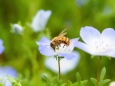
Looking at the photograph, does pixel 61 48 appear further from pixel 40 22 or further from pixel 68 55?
pixel 40 22

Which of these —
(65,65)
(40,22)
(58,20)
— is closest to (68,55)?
(40,22)

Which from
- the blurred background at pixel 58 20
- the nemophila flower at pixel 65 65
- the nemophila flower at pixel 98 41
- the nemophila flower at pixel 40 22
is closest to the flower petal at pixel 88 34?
the nemophila flower at pixel 98 41

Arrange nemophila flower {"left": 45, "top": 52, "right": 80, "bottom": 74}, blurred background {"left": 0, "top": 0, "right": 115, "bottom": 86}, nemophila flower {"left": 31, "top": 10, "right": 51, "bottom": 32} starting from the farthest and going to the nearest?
blurred background {"left": 0, "top": 0, "right": 115, "bottom": 86} → nemophila flower {"left": 45, "top": 52, "right": 80, "bottom": 74} → nemophila flower {"left": 31, "top": 10, "right": 51, "bottom": 32}

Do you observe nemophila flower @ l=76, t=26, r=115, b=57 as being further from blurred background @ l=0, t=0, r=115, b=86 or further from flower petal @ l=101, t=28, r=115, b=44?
blurred background @ l=0, t=0, r=115, b=86

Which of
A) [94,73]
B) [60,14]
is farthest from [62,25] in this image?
[94,73]

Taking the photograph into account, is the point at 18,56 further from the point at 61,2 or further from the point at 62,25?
the point at 61,2

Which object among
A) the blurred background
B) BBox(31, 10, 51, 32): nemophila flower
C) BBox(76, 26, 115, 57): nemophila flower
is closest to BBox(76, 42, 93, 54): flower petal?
BBox(76, 26, 115, 57): nemophila flower

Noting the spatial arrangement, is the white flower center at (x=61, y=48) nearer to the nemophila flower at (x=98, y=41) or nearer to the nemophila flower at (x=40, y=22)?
the nemophila flower at (x=98, y=41)
